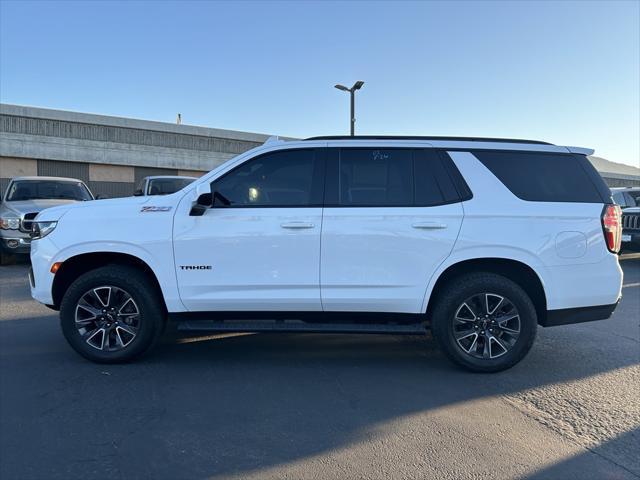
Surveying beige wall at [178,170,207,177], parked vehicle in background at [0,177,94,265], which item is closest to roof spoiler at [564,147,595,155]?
parked vehicle in background at [0,177,94,265]

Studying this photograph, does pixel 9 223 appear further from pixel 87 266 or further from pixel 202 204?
pixel 202 204

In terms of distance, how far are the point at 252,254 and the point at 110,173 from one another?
19579 mm

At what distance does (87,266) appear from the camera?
15.0 feet

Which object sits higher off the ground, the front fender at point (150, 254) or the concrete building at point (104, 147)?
the concrete building at point (104, 147)

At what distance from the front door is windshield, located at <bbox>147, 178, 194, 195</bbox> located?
8303 millimetres

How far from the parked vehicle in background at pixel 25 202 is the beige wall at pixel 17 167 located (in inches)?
379

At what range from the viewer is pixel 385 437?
3.18 m

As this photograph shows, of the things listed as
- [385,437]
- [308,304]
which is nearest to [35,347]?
[308,304]

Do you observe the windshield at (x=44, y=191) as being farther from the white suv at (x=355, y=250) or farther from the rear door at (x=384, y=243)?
the rear door at (x=384, y=243)

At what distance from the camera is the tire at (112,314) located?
433cm

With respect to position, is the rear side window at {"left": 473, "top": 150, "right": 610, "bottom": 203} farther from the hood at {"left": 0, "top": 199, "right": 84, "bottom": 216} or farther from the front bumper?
the front bumper

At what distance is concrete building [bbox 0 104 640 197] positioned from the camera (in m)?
18.9

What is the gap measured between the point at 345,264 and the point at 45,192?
9.36 meters

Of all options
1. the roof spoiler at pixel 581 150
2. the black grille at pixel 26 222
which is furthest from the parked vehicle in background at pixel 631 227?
the black grille at pixel 26 222
